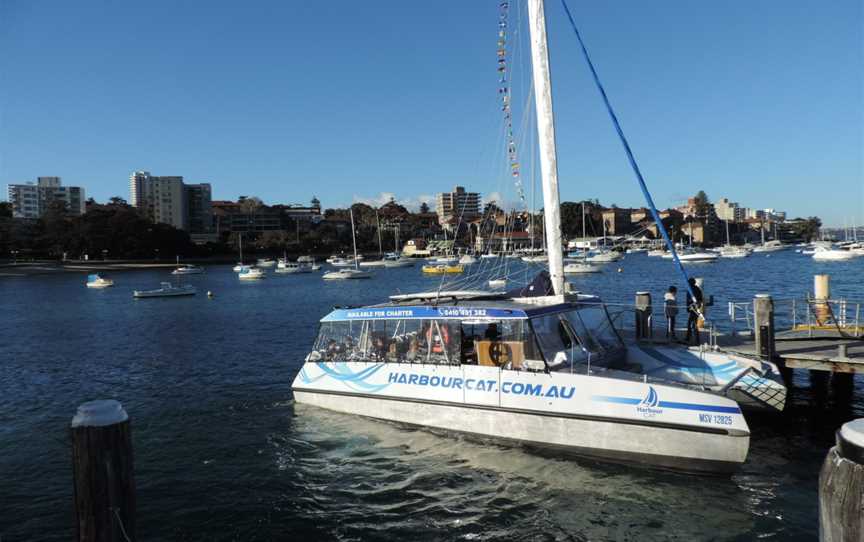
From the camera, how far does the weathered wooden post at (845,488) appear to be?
3127 mm

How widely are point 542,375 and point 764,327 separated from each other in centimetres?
753

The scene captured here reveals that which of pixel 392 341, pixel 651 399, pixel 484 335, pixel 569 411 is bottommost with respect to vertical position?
pixel 569 411

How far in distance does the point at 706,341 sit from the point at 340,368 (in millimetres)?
11681

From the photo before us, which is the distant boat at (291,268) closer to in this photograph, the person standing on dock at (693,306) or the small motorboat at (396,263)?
the small motorboat at (396,263)

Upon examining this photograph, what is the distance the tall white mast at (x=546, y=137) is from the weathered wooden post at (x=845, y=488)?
13047 millimetres

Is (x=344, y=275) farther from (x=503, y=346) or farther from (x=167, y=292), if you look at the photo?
(x=503, y=346)

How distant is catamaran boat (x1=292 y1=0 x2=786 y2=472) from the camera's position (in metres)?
11.7

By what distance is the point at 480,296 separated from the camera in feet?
55.1

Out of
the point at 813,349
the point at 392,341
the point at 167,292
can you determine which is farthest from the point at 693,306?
the point at 167,292

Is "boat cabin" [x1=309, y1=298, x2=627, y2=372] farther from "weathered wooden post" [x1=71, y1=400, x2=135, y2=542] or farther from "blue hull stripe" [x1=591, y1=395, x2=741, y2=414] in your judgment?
"weathered wooden post" [x1=71, y1=400, x2=135, y2=542]

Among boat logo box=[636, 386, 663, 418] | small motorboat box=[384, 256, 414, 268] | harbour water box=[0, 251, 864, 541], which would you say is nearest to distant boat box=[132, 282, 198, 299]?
harbour water box=[0, 251, 864, 541]

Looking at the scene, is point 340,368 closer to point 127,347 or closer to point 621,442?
point 621,442

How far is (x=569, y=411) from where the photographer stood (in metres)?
12.5

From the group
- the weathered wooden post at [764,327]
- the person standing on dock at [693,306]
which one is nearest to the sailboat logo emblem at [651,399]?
the weathered wooden post at [764,327]
